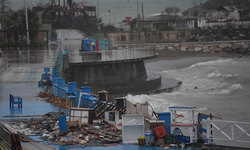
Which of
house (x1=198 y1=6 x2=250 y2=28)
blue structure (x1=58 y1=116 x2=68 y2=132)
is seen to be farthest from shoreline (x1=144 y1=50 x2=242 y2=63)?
blue structure (x1=58 y1=116 x2=68 y2=132)

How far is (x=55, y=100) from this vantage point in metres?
23.8

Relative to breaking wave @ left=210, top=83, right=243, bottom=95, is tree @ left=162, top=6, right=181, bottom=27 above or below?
above

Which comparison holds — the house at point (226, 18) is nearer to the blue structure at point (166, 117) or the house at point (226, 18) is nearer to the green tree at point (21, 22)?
the green tree at point (21, 22)

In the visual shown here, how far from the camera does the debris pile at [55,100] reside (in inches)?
865

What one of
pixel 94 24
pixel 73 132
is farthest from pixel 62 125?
pixel 94 24

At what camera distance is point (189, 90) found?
1436 inches

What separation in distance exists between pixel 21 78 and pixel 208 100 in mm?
13926

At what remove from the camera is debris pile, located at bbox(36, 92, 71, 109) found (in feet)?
72.1

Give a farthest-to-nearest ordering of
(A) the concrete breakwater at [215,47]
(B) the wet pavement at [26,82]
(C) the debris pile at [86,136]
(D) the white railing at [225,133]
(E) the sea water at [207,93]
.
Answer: (A) the concrete breakwater at [215,47], (E) the sea water at [207,93], (B) the wet pavement at [26,82], (C) the debris pile at [86,136], (D) the white railing at [225,133]

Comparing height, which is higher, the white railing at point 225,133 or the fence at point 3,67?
the fence at point 3,67

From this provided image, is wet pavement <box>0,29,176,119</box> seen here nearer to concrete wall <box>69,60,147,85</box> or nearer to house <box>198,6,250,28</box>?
concrete wall <box>69,60,147,85</box>

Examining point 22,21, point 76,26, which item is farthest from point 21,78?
point 76,26

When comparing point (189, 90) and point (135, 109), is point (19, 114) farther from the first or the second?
point (189, 90)

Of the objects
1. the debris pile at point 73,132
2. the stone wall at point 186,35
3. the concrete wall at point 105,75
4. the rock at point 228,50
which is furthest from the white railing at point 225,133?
the stone wall at point 186,35
